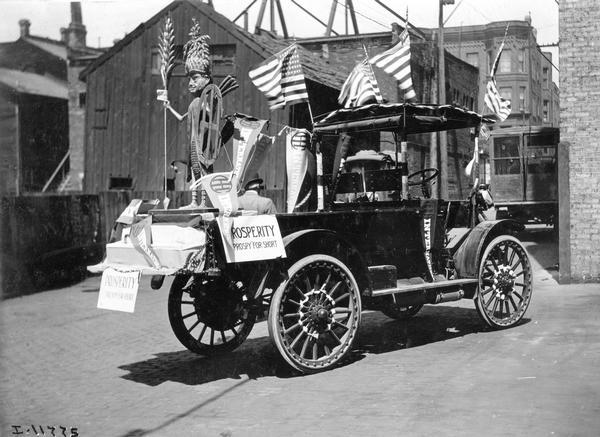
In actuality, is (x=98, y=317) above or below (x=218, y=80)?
below

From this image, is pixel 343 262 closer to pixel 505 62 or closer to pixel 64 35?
pixel 64 35

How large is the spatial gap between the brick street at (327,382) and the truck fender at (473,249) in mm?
764

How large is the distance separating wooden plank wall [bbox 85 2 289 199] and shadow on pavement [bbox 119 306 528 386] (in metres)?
12.4

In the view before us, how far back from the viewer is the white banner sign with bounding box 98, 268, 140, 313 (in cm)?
579

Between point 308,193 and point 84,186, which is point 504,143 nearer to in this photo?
point 84,186

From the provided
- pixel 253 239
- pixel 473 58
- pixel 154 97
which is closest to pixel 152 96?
pixel 154 97

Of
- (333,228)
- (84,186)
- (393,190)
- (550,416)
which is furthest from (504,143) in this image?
(550,416)

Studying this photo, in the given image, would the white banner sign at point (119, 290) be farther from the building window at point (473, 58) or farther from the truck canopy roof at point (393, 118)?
the building window at point (473, 58)

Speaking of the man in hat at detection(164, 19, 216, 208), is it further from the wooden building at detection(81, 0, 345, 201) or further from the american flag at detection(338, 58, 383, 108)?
the wooden building at detection(81, 0, 345, 201)

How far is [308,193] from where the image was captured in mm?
8766

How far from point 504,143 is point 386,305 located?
17.3 m

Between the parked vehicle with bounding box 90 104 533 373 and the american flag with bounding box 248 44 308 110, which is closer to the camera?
the parked vehicle with bounding box 90 104 533 373

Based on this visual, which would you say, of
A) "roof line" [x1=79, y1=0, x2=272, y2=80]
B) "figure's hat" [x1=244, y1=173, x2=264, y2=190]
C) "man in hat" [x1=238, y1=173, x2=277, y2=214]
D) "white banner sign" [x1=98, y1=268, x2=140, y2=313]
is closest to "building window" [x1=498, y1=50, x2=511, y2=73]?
"roof line" [x1=79, y1=0, x2=272, y2=80]

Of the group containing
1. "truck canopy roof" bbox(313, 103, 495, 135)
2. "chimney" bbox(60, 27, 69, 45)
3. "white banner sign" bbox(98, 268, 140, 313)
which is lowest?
"white banner sign" bbox(98, 268, 140, 313)
